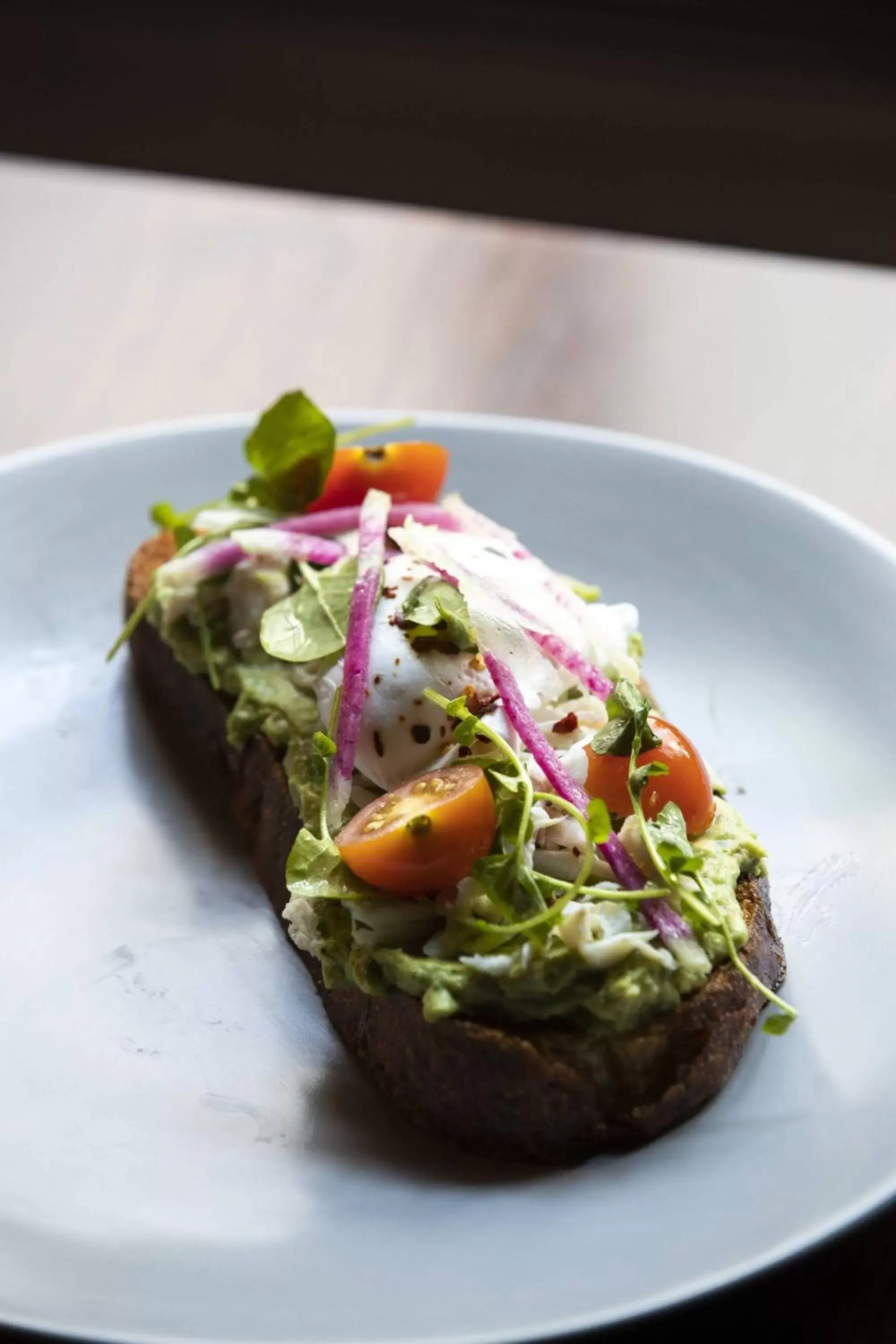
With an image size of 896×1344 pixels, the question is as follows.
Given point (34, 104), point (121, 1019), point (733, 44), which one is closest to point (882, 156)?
point (733, 44)

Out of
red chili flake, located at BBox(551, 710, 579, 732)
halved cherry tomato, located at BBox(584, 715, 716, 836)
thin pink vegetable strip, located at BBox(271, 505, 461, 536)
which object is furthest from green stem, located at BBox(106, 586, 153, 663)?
halved cherry tomato, located at BBox(584, 715, 716, 836)

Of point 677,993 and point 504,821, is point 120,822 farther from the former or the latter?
point 677,993

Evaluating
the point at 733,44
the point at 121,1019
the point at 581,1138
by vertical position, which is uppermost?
the point at 733,44

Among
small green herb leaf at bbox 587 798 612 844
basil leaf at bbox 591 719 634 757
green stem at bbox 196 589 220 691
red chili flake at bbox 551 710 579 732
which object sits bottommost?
green stem at bbox 196 589 220 691

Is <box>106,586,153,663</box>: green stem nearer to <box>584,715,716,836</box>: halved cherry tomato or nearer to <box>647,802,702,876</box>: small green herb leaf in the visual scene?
<box>584,715,716,836</box>: halved cherry tomato

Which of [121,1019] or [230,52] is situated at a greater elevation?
[230,52]

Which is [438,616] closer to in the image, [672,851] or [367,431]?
[672,851]

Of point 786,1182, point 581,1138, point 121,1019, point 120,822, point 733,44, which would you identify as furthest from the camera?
point 733,44
